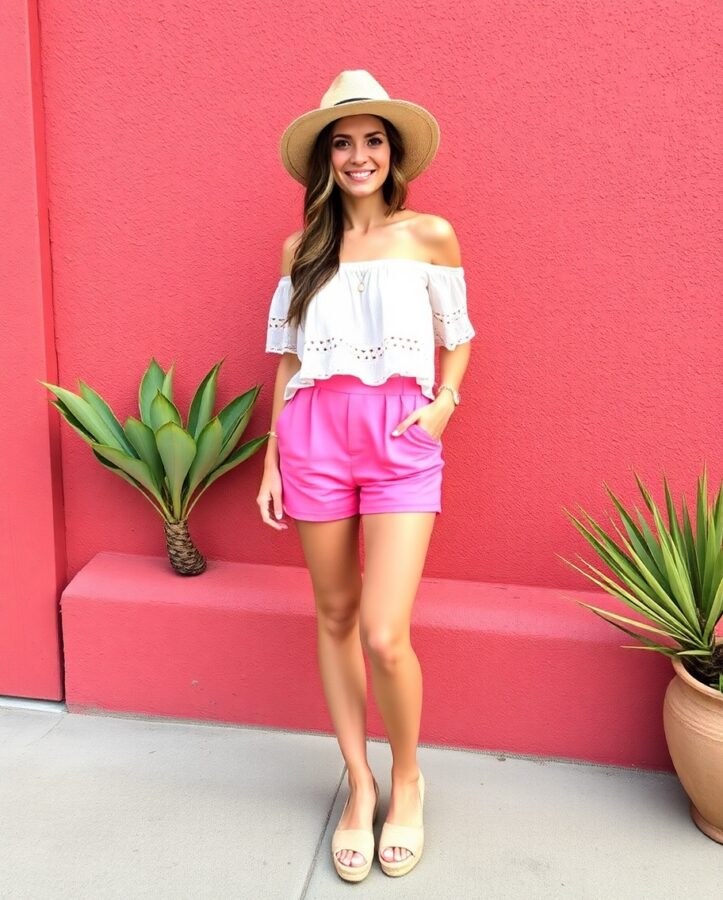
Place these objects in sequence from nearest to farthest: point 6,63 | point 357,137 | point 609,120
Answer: point 357,137, point 609,120, point 6,63

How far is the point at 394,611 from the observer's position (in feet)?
7.14

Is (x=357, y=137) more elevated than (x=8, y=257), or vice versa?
(x=357, y=137)

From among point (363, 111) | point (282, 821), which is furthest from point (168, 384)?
point (282, 821)

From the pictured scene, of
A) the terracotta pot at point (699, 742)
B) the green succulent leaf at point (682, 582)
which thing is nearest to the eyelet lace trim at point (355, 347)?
the green succulent leaf at point (682, 582)

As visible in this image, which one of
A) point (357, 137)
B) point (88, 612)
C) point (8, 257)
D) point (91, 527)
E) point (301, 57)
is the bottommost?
point (88, 612)

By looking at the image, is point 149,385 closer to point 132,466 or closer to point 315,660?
point 132,466

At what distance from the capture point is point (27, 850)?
234 cm

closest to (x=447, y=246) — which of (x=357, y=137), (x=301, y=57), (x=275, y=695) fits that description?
(x=357, y=137)

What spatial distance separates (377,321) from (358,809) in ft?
4.59

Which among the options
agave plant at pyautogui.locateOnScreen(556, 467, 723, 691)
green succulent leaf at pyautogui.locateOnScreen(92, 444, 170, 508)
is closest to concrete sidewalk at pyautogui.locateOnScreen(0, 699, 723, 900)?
agave plant at pyautogui.locateOnScreen(556, 467, 723, 691)

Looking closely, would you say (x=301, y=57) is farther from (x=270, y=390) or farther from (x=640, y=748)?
(x=640, y=748)

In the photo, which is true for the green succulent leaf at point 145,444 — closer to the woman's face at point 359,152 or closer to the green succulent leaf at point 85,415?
the green succulent leaf at point 85,415

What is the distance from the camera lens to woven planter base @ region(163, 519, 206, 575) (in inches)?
114

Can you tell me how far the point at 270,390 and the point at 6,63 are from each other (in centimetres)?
143
